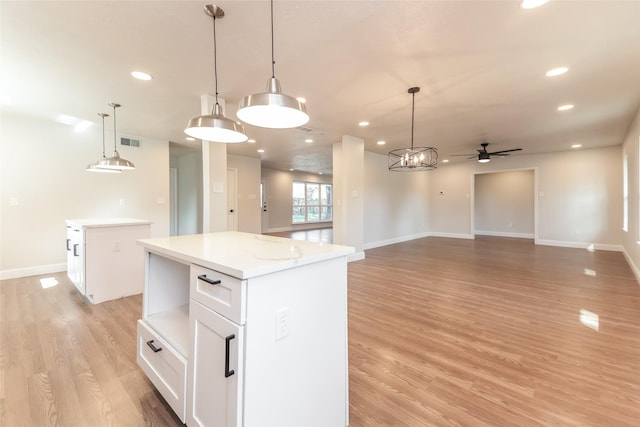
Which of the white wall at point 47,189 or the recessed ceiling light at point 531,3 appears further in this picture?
the white wall at point 47,189

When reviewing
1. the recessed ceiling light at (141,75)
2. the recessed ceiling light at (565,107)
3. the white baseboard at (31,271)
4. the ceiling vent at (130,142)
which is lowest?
the white baseboard at (31,271)

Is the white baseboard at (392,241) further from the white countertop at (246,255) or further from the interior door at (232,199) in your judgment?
the white countertop at (246,255)

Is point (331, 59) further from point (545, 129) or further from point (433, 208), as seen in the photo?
point (433, 208)

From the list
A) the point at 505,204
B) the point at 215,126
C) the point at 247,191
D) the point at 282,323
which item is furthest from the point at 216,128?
the point at 505,204

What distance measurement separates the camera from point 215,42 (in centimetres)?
218

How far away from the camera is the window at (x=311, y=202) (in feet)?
37.6

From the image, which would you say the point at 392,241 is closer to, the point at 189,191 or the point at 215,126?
the point at 189,191

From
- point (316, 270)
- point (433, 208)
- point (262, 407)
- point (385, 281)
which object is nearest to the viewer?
point (262, 407)

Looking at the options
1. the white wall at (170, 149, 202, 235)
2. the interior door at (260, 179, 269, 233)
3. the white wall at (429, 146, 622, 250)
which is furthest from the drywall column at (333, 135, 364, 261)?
the interior door at (260, 179, 269, 233)

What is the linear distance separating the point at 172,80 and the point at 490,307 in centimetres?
422

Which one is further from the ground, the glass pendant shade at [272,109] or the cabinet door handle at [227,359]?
the glass pendant shade at [272,109]

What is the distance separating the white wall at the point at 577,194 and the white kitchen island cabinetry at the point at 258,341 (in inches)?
321

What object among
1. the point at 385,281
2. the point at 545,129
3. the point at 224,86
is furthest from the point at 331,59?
the point at 545,129

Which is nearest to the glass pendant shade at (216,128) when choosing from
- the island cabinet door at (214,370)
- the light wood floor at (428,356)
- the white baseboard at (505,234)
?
the island cabinet door at (214,370)
